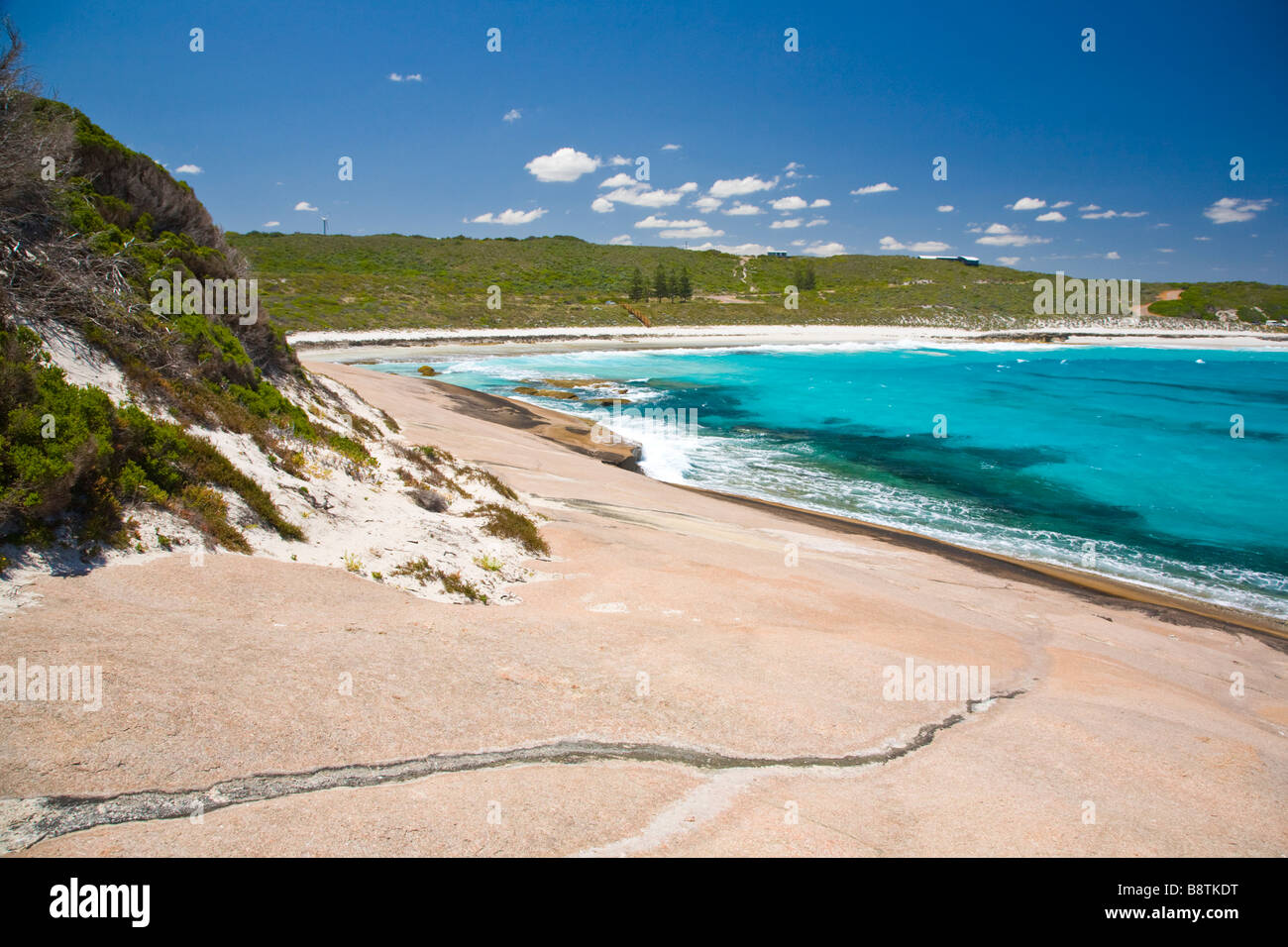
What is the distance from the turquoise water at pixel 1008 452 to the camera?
16.1 meters

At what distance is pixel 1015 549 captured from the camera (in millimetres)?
15141

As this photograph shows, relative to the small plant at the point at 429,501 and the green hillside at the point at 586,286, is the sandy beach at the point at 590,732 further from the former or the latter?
the green hillside at the point at 586,286

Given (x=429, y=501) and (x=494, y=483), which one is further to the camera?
(x=494, y=483)

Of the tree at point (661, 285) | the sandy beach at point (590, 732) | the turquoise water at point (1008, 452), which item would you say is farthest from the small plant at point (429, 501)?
the tree at point (661, 285)

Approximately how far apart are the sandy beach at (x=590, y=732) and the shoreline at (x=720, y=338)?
38839 millimetres

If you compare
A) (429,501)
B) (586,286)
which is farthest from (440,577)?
(586,286)

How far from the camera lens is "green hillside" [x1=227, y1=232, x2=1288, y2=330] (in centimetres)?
7000

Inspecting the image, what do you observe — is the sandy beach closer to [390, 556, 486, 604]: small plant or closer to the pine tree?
[390, 556, 486, 604]: small plant

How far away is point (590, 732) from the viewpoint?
193 inches

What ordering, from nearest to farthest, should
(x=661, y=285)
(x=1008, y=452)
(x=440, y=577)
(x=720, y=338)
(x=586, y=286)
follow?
(x=440, y=577), (x=1008, y=452), (x=720, y=338), (x=661, y=285), (x=586, y=286)

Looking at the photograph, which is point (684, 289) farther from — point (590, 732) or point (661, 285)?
point (590, 732)

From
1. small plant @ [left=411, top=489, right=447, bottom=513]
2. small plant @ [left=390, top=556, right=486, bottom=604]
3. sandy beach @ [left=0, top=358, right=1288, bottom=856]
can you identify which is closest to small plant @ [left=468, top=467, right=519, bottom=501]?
small plant @ [left=411, top=489, right=447, bottom=513]

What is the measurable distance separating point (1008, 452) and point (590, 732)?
85.7 feet

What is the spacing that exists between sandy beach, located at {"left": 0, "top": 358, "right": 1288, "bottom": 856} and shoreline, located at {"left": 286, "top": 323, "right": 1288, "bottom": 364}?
38.8 meters
